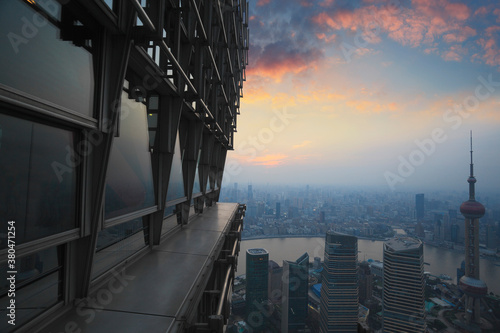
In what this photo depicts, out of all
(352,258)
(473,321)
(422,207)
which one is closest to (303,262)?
(352,258)

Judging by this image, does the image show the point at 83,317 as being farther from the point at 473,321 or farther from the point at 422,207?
the point at 422,207

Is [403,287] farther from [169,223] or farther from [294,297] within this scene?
[169,223]

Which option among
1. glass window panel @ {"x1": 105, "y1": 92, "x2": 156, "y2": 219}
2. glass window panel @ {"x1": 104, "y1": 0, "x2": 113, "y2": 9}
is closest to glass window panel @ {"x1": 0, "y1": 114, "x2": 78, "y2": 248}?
glass window panel @ {"x1": 105, "y1": 92, "x2": 156, "y2": 219}

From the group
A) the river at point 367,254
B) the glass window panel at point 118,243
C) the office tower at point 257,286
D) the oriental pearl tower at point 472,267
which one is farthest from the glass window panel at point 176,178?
the oriental pearl tower at point 472,267

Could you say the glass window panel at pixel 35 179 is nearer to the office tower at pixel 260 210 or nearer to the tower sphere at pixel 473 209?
the tower sphere at pixel 473 209

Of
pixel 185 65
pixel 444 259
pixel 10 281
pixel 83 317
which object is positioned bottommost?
pixel 444 259

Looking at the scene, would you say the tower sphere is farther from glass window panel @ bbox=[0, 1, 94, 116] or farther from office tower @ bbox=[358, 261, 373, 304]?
glass window panel @ bbox=[0, 1, 94, 116]
